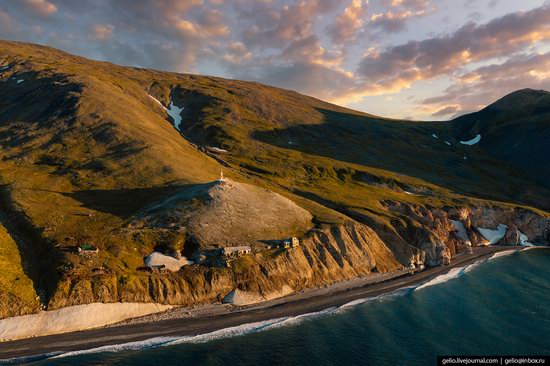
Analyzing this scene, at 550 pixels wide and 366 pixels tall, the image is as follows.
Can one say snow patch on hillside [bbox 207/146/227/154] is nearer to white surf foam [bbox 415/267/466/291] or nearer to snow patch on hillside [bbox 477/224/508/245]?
white surf foam [bbox 415/267/466/291]

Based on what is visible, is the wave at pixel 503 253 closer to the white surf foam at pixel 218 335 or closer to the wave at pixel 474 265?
the wave at pixel 474 265

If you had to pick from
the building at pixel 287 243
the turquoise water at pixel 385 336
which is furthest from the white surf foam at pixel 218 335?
the building at pixel 287 243

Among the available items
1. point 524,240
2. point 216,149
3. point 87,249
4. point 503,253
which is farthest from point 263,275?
point 524,240

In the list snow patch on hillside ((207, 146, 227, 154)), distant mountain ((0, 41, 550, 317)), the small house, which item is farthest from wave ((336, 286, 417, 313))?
snow patch on hillside ((207, 146, 227, 154))

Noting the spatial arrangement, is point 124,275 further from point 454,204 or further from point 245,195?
point 454,204

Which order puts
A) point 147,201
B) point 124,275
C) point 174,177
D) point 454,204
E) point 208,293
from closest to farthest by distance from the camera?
point 124,275 < point 208,293 < point 147,201 < point 174,177 < point 454,204

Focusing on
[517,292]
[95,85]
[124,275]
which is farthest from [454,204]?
[95,85]
